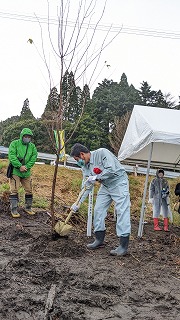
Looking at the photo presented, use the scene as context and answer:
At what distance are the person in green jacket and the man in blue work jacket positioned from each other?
6.54 feet

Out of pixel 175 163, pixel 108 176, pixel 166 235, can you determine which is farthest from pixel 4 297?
pixel 175 163

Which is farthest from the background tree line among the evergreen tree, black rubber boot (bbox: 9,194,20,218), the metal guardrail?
the evergreen tree

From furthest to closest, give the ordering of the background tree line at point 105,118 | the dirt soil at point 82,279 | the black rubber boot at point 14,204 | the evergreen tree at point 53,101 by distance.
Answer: the background tree line at point 105,118, the black rubber boot at point 14,204, the evergreen tree at point 53,101, the dirt soil at point 82,279

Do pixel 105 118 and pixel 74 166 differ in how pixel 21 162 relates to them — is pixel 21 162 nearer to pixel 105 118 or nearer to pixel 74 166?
pixel 74 166

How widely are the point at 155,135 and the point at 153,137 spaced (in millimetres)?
46

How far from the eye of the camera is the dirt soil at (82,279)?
9.55 feet

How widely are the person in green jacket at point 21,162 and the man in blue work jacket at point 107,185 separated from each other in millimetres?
1994

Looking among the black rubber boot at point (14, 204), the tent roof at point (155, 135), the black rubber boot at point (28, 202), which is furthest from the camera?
the black rubber boot at point (28, 202)

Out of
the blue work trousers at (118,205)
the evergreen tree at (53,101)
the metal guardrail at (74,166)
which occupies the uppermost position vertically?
the evergreen tree at (53,101)

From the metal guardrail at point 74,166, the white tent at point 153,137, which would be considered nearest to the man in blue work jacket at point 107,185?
the white tent at point 153,137

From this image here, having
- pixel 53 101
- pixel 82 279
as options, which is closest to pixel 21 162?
pixel 53 101

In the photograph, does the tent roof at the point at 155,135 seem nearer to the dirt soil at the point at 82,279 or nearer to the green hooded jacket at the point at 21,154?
the dirt soil at the point at 82,279

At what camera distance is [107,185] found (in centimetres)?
511

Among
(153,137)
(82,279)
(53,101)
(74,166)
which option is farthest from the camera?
(74,166)
